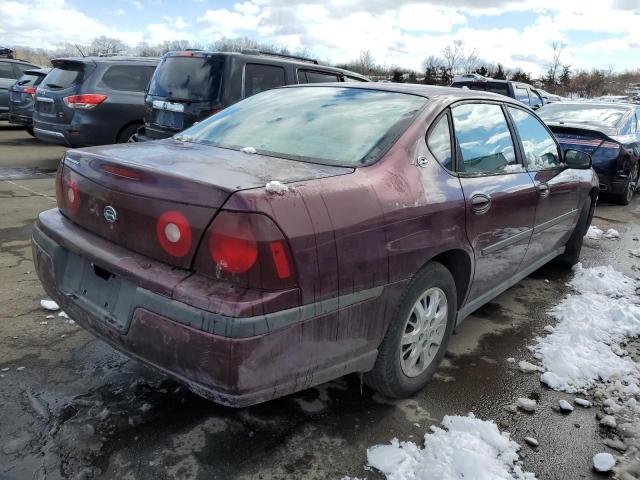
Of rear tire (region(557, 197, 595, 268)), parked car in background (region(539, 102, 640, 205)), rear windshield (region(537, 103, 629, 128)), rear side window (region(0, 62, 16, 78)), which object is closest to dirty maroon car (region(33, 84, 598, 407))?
rear tire (region(557, 197, 595, 268))

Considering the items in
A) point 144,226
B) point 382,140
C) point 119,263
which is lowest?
→ point 119,263

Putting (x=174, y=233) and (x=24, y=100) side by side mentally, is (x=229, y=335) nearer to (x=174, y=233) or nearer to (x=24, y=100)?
(x=174, y=233)

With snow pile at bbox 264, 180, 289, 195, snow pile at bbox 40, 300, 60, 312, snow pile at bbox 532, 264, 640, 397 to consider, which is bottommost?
snow pile at bbox 40, 300, 60, 312

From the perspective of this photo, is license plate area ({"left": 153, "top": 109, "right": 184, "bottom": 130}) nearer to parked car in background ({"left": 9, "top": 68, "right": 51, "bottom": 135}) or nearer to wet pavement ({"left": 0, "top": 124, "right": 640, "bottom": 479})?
wet pavement ({"left": 0, "top": 124, "right": 640, "bottom": 479})

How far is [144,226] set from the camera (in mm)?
2049

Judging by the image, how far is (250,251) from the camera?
181 cm

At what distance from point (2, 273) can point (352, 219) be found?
3168 millimetres

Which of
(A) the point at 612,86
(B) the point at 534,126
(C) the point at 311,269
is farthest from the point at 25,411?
(A) the point at 612,86

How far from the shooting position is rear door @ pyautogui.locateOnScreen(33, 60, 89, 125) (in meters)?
8.11

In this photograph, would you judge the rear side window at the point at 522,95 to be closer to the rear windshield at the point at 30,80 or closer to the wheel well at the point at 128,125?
the wheel well at the point at 128,125

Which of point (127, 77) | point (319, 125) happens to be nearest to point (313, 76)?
point (127, 77)

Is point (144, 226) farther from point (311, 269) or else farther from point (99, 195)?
point (311, 269)

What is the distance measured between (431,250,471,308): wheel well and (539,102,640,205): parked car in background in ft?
17.5

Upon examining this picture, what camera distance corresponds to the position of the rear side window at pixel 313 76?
23.0ft
